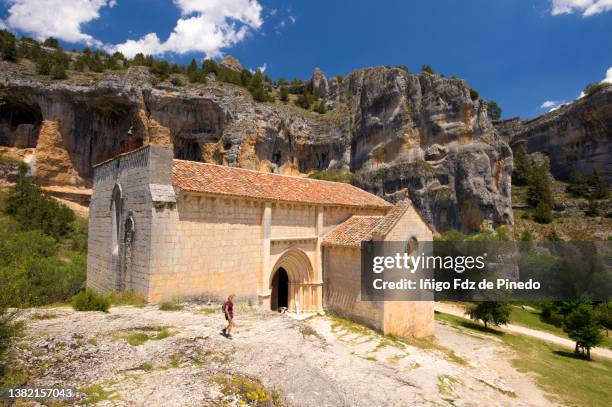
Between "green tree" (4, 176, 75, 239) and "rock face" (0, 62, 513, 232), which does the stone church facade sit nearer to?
"green tree" (4, 176, 75, 239)

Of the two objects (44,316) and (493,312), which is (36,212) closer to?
(44,316)

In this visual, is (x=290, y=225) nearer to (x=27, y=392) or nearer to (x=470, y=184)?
(x=27, y=392)

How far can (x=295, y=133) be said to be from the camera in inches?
2012

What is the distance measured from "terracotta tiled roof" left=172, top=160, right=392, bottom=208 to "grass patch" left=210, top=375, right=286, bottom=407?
7.54 metres

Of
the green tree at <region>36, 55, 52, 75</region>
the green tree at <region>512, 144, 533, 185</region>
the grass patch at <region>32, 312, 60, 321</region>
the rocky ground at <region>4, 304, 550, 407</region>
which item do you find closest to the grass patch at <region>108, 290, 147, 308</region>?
the rocky ground at <region>4, 304, 550, 407</region>

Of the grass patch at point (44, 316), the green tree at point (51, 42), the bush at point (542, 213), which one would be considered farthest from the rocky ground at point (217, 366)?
the green tree at point (51, 42)

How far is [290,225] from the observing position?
16531 mm

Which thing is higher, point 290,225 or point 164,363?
point 290,225

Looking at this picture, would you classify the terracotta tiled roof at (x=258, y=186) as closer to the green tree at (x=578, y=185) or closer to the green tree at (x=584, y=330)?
the green tree at (x=584, y=330)

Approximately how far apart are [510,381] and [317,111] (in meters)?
50.5

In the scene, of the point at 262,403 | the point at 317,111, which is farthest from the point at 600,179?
the point at 262,403

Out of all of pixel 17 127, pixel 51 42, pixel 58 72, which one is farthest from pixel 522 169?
pixel 51 42

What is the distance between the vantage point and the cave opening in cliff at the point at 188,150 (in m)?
41.7

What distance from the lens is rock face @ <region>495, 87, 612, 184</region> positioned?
179 ft
